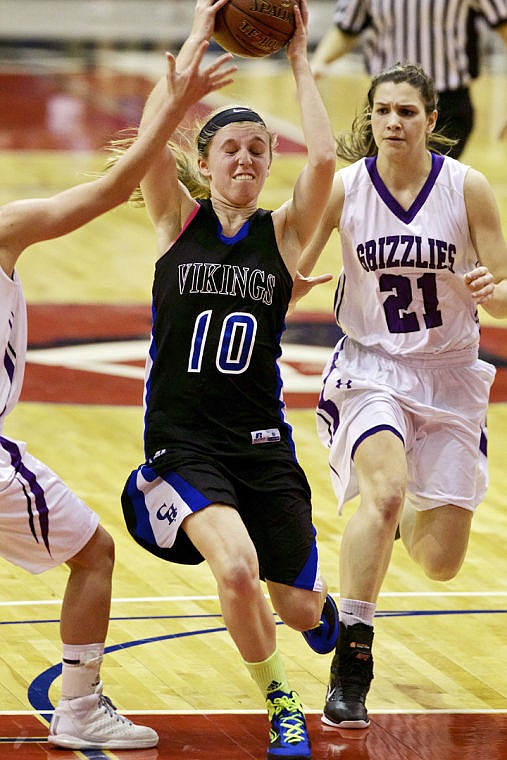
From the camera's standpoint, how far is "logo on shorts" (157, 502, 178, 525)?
496 cm

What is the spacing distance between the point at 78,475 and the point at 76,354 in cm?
238

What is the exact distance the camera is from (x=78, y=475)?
27.0ft

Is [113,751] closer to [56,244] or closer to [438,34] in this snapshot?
[438,34]

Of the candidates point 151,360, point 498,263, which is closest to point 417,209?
point 498,263

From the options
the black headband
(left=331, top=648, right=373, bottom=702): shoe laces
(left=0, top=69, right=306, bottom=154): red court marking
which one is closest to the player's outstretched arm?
the black headband

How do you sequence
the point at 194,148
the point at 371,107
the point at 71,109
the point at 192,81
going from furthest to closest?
1. the point at 71,109
2. the point at 371,107
3. the point at 194,148
4. the point at 192,81

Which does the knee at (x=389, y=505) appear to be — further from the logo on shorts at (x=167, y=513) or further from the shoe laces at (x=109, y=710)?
the shoe laces at (x=109, y=710)

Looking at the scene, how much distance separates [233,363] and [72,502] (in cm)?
70

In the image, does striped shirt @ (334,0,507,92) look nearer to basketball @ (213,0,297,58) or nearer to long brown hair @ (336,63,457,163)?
long brown hair @ (336,63,457,163)

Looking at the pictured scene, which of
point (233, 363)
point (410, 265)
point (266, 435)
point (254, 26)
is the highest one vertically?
point (254, 26)

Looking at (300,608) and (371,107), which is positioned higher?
(371,107)

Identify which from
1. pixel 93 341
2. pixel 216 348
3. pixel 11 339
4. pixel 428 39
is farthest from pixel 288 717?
pixel 428 39

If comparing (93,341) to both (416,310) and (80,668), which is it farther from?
(80,668)

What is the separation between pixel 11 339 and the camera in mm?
4789
